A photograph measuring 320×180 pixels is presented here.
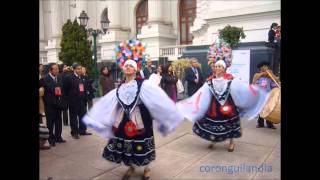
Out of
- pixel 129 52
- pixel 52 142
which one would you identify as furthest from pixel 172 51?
pixel 129 52

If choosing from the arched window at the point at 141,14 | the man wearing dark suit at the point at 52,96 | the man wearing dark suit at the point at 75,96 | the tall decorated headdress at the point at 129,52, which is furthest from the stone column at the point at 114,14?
the tall decorated headdress at the point at 129,52

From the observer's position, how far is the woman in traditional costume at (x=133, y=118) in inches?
158

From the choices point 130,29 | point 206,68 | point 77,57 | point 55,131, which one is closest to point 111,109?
point 55,131

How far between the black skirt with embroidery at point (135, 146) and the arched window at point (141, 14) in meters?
19.4

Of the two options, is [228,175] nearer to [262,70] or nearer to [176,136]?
[176,136]

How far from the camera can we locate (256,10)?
1255 cm

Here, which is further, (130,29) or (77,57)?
(130,29)

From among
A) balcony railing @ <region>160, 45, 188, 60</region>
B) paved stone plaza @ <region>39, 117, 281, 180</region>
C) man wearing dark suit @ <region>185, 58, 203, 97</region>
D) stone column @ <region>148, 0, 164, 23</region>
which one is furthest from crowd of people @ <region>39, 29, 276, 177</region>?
stone column @ <region>148, 0, 164, 23</region>

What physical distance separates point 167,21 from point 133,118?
696 inches

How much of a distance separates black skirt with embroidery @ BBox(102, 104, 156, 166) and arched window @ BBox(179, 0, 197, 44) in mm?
17443

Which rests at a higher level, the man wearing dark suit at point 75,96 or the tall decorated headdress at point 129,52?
the tall decorated headdress at point 129,52

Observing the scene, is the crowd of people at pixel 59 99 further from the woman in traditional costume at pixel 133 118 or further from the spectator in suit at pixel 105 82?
the woman in traditional costume at pixel 133 118

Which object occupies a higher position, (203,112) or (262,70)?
(262,70)
